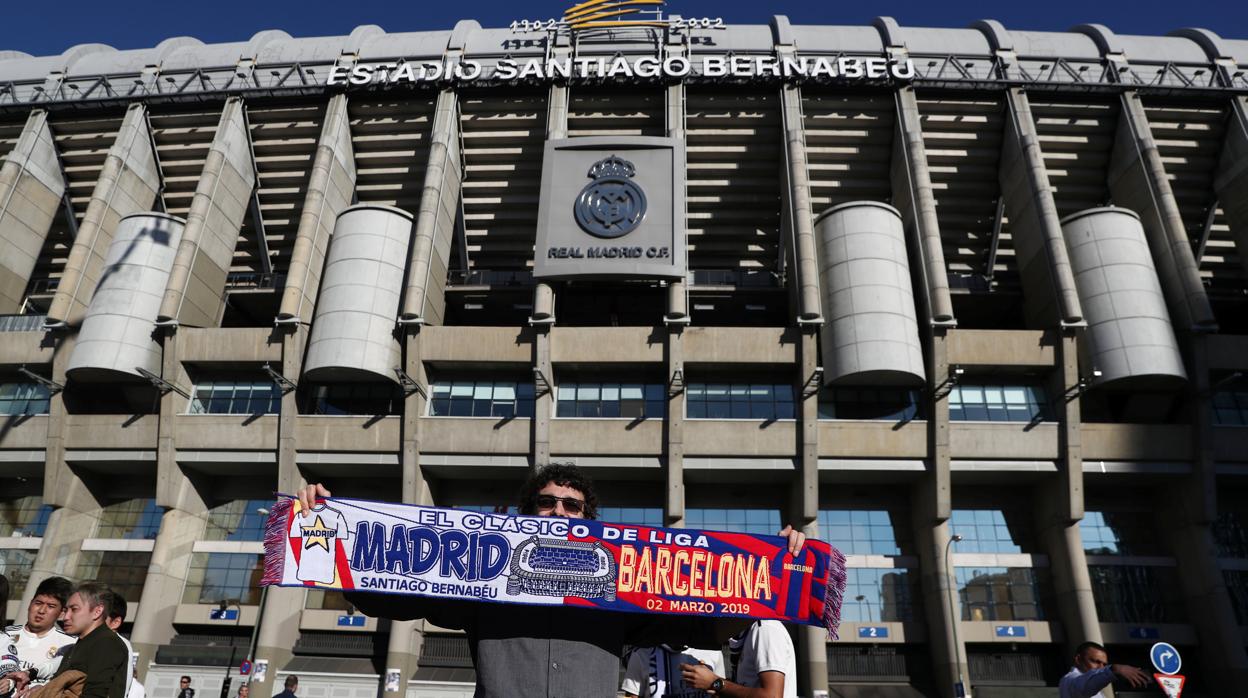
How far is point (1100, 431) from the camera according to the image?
32656mm

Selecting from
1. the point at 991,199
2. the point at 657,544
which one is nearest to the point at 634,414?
the point at 991,199

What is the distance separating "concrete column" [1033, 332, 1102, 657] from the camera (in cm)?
3089

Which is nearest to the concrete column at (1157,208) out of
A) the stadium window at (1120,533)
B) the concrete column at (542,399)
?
the stadium window at (1120,533)

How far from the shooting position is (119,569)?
3581 cm

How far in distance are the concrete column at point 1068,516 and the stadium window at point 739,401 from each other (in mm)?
10830

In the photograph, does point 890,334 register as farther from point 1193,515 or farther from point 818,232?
point 1193,515

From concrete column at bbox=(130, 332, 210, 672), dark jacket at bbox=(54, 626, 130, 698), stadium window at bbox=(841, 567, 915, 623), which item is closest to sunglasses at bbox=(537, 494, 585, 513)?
dark jacket at bbox=(54, 626, 130, 698)

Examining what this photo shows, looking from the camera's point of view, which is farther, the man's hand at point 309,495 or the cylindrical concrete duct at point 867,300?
the cylindrical concrete duct at point 867,300

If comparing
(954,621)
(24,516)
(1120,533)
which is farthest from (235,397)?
(1120,533)

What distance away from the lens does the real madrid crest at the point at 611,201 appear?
35.2 m

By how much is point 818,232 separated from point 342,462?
912 inches

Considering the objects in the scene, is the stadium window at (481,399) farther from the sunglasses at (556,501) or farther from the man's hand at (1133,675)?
the sunglasses at (556,501)

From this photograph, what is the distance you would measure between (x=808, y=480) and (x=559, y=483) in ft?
92.7

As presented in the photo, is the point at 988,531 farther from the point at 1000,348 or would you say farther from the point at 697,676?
the point at 697,676
